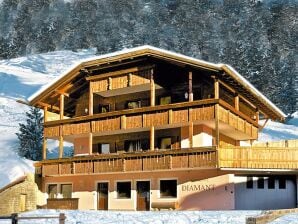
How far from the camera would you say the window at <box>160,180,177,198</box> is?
29.7 meters

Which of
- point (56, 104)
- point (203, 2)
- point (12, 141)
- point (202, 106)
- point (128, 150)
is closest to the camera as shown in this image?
point (202, 106)

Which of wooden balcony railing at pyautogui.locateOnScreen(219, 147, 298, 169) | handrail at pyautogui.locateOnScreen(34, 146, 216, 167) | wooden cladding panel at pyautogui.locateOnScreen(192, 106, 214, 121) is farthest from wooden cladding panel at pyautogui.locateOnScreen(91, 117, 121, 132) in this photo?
wooden balcony railing at pyautogui.locateOnScreen(219, 147, 298, 169)

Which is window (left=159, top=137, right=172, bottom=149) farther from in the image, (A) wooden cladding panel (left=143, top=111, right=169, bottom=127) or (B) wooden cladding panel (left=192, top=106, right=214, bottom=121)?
(B) wooden cladding panel (left=192, top=106, right=214, bottom=121)

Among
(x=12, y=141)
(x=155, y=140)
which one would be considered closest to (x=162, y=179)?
(x=155, y=140)

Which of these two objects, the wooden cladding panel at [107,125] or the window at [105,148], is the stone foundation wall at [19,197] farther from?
the wooden cladding panel at [107,125]

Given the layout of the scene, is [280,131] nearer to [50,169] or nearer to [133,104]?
[133,104]

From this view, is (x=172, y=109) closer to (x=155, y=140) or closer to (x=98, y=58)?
(x=155, y=140)

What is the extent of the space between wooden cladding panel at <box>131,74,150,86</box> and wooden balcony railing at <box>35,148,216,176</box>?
160 inches

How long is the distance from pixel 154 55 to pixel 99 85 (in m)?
4.54

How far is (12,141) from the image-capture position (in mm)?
62750

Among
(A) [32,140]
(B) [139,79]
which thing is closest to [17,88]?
(A) [32,140]

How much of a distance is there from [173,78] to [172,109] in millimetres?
2901

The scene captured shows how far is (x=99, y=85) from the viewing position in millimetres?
32719

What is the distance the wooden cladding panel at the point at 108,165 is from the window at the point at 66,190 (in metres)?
3.73
